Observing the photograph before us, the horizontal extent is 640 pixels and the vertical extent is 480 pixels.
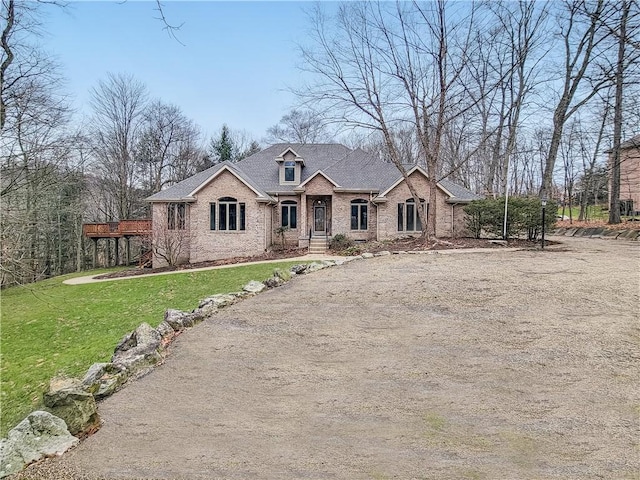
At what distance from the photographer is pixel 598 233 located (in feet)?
66.8

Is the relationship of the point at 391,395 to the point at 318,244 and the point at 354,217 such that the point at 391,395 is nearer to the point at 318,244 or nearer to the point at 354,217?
the point at 318,244

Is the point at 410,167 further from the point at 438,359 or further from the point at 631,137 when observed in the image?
the point at 438,359

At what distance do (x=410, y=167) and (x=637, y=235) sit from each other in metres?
10.5

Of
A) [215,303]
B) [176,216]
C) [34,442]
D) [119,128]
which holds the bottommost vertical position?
[34,442]

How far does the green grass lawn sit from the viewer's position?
754 centimetres

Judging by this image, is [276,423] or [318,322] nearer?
[276,423]

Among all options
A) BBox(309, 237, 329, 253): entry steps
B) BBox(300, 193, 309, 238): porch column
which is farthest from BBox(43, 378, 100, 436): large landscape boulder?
BBox(300, 193, 309, 238): porch column

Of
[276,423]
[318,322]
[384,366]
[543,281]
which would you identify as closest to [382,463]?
[276,423]

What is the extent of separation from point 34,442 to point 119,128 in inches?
1278

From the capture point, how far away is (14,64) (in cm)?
1151

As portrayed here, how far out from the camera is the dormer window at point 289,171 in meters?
22.8

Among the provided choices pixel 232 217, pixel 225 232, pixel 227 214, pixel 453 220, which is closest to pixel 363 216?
pixel 453 220

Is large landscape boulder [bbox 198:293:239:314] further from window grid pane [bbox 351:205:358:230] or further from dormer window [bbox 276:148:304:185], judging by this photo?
dormer window [bbox 276:148:304:185]

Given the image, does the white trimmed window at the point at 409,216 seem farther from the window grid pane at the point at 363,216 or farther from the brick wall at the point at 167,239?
the brick wall at the point at 167,239
